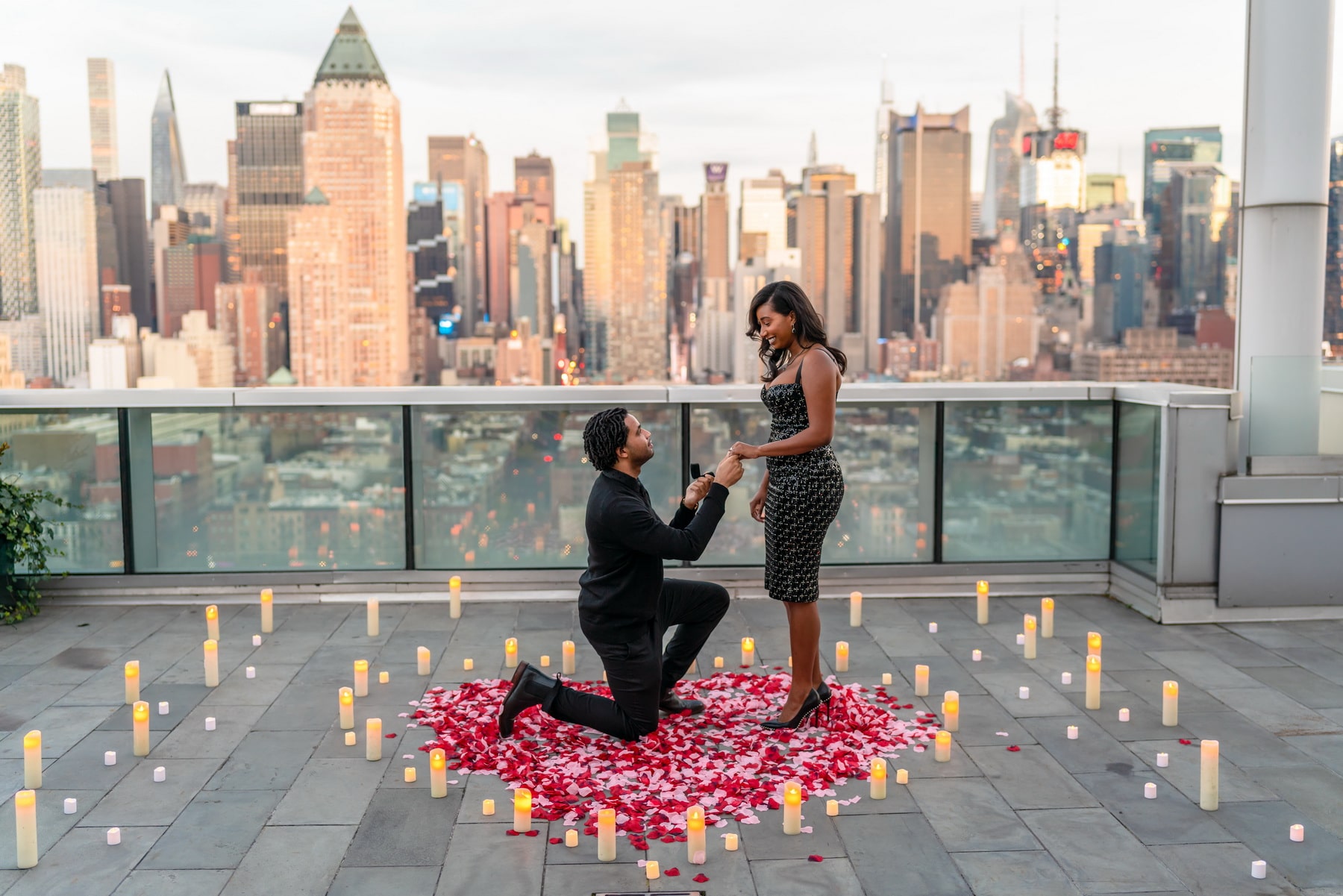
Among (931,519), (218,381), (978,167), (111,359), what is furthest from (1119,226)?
(931,519)

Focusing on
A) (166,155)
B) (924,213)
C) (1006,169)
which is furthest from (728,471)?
(166,155)

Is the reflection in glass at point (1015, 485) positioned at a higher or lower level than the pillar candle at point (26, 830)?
higher

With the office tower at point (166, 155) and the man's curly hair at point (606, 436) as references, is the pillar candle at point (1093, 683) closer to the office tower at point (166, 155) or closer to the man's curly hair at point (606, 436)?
the man's curly hair at point (606, 436)

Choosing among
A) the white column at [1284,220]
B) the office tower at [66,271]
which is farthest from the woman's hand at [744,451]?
the office tower at [66,271]

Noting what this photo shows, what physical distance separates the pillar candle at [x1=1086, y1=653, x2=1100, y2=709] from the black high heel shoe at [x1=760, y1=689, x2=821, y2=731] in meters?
1.05

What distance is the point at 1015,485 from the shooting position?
6.33 metres

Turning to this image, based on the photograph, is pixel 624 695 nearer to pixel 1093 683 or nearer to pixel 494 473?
pixel 1093 683

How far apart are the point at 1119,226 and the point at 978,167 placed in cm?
3769

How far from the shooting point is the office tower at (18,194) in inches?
4129

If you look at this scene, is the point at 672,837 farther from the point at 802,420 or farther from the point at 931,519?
the point at 931,519

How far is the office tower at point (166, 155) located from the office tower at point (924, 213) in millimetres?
83827

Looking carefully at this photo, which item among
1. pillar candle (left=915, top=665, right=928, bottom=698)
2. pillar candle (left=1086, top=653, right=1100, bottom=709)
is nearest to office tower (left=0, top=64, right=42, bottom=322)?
pillar candle (left=915, top=665, right=928, bottom=698)

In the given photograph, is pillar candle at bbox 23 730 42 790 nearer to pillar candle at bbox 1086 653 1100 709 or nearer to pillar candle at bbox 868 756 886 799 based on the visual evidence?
pillar candle at bbox 868 756 886 799

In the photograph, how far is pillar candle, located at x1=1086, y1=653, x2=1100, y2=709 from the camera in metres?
4.17
